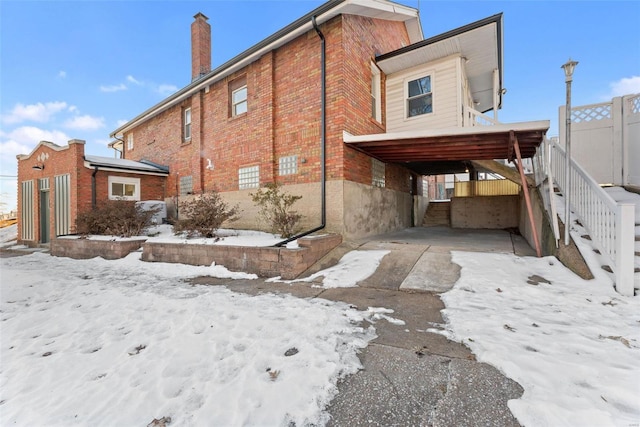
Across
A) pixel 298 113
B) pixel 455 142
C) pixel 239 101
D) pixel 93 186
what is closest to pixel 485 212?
pixel 455 142

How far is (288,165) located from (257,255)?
337 centimetres

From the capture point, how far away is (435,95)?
8320mm

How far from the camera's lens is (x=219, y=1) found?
12.4 m

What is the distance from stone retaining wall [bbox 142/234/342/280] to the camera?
5344 mm

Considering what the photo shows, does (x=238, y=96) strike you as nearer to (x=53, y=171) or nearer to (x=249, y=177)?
(x=249, y=177)

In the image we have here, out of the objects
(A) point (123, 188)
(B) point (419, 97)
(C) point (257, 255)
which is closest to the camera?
(C) point (257, 255)

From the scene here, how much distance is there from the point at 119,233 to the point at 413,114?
35.2 ft

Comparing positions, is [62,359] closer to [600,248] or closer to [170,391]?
[170,391]

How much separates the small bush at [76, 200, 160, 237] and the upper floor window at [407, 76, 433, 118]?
997 centimetres

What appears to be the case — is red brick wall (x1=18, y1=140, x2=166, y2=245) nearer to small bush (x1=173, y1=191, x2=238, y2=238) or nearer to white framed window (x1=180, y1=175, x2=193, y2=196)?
white framed window (x1=180, y1=175, x2=193, y2=196)

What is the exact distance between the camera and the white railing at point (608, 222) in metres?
3.57

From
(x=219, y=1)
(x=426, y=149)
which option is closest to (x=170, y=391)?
(x=426, y=149)

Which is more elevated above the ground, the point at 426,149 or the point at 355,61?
the point at 355,61

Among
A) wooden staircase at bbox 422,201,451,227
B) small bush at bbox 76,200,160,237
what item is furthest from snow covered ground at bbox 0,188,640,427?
wooden staircase at bbox 422,201,451,227
